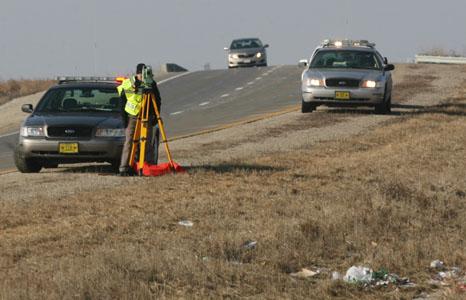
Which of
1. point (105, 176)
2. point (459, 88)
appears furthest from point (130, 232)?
point (459, 88)

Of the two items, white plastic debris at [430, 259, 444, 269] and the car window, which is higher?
white plastic debris at [430, 259, 444, 269]

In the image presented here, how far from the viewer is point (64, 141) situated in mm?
17188

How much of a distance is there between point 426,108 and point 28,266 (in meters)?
22.5

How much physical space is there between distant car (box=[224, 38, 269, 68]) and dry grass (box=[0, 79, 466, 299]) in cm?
4370

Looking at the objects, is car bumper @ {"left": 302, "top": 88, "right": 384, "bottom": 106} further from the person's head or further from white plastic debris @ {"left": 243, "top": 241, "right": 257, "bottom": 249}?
white plastic debris @ {"left": 243, "top": 241, "right": 257, "bottom": 249}

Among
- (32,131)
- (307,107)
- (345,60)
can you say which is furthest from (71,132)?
(307,107)

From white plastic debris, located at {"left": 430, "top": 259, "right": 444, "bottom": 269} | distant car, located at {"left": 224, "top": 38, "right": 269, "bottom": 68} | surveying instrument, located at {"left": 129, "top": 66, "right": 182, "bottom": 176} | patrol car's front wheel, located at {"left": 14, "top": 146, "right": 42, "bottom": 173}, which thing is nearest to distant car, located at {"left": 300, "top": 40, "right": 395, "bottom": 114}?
patrol car's front wheel, located at {"left": 14, "top": 146, "right": 42, "bottom": 173}

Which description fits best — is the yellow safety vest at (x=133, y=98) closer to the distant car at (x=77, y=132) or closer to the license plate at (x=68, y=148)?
the distant car at (x=77, y=132)

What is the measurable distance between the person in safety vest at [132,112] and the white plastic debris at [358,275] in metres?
7.62

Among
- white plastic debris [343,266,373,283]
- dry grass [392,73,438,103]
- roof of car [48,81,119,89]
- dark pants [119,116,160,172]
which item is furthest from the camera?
dry grass [392,73,438,103]

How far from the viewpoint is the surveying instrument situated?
635 inches

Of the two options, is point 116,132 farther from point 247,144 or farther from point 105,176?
point 247,144

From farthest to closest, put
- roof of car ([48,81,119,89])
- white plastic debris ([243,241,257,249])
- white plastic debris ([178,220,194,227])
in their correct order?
roof of car ([48,81,119,89]) → white plastic debris ([178,220,194,227]) → white plastic debris ([243,241,257,249])

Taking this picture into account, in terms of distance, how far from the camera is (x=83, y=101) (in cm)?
1830
